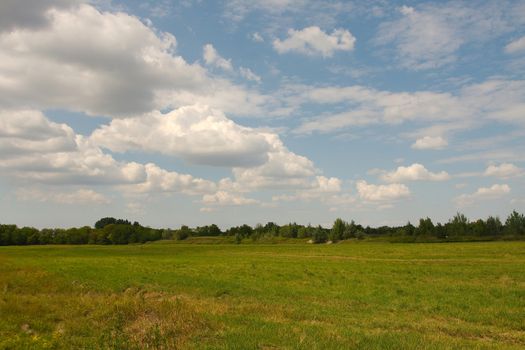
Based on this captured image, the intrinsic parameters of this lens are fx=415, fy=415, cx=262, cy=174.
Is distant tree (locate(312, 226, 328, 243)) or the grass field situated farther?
distant tree (locate(312, 226, 328, 243))

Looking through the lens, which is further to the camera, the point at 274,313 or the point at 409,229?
the point at 409,229

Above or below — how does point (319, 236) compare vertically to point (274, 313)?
above

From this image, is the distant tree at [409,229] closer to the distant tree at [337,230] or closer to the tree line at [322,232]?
the tree line at [322,232]

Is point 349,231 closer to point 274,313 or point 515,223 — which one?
point 515,223

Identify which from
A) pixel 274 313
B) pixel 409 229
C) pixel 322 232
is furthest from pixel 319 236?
pixel 274 313

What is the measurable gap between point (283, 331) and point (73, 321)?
938cm

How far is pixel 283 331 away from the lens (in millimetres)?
14922

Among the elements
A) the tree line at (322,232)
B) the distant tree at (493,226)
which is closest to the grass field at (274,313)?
the tree line at (322,232)

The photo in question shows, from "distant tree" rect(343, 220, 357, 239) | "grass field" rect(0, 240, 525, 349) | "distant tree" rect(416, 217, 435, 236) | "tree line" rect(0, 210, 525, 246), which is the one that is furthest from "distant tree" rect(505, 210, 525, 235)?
"grass field" rect(0, 240, 525, 349)

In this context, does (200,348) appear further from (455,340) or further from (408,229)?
(408,229)

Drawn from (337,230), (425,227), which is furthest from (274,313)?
(425,227)

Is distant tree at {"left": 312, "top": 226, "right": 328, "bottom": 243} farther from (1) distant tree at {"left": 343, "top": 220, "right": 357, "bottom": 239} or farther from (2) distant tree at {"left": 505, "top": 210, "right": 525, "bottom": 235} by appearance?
(2) distant tree at {"left": 505, "top": 210, "right": 525, "bottom": 235}

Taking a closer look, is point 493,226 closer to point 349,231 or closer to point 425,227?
point 425,227

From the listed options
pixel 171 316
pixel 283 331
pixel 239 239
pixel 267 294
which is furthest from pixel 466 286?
pixel 239 239
